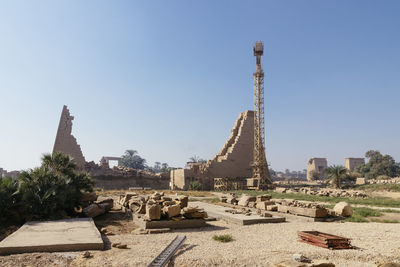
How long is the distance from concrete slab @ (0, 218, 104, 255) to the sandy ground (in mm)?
240

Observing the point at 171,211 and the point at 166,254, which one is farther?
the point at 171,211

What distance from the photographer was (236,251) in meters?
5.70

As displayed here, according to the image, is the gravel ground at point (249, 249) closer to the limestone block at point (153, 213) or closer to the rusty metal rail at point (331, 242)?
the rusty metal rail at point (331, 242)

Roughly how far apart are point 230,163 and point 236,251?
30.2 metres

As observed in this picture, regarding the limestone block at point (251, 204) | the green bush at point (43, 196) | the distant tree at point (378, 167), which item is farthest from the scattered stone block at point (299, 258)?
the distant tree at point (378, 167)

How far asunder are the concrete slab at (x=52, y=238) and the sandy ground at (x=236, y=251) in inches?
9.5

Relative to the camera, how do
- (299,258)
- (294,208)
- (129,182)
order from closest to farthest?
(299,258)
(294,208)
(129,182)

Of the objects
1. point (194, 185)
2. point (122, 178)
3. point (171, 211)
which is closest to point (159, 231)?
point (171, 211)

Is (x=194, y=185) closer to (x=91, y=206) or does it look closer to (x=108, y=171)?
(x=108, y=171)

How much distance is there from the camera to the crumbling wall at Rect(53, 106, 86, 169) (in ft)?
99.6

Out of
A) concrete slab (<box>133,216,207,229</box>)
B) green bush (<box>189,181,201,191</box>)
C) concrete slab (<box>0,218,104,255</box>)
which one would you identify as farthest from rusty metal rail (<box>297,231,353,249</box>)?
green bush (<box>189,181,201,191</box>)

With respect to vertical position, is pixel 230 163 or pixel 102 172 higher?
pixel 230 163

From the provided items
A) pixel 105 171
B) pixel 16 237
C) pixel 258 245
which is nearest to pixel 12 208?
pixel 16 237

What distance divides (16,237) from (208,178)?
94.9ft
